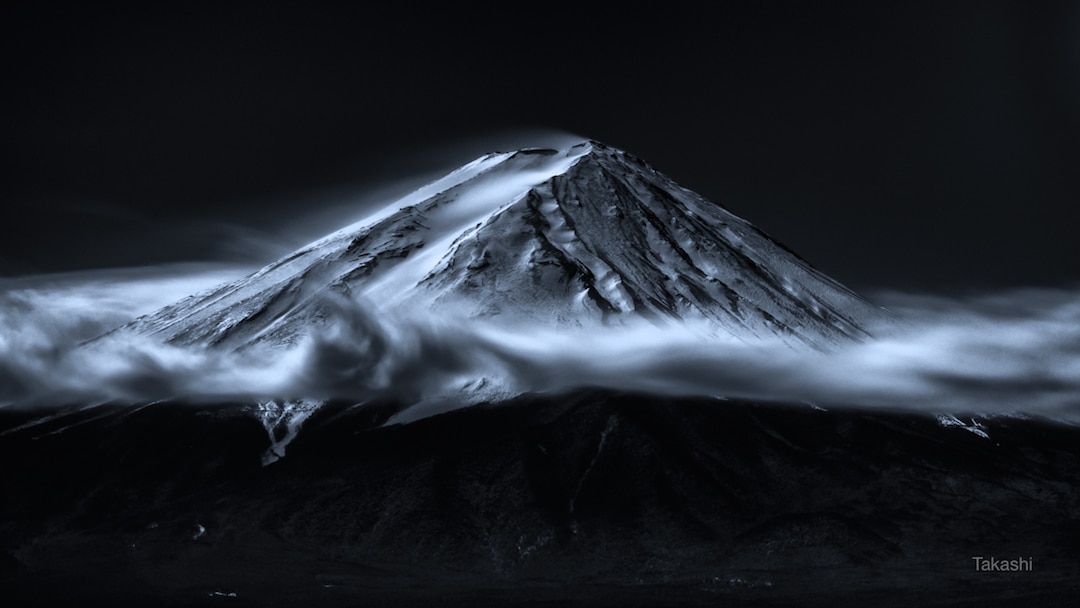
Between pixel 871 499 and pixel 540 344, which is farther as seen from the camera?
pixel 540 344

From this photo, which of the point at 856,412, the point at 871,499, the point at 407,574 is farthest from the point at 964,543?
the point at 407,574

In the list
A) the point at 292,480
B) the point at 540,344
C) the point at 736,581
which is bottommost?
the point at 736,581

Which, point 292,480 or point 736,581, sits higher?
point 292,480

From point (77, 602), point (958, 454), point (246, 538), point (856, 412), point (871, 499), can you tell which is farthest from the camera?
point (856, 412)

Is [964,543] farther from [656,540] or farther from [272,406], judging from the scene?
[272,406]

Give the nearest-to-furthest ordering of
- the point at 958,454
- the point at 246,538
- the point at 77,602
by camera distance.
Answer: the point at 77,602 → the point at 246,538 → the point at 958,454

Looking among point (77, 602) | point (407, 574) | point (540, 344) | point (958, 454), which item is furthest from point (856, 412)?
point (77, 602)
